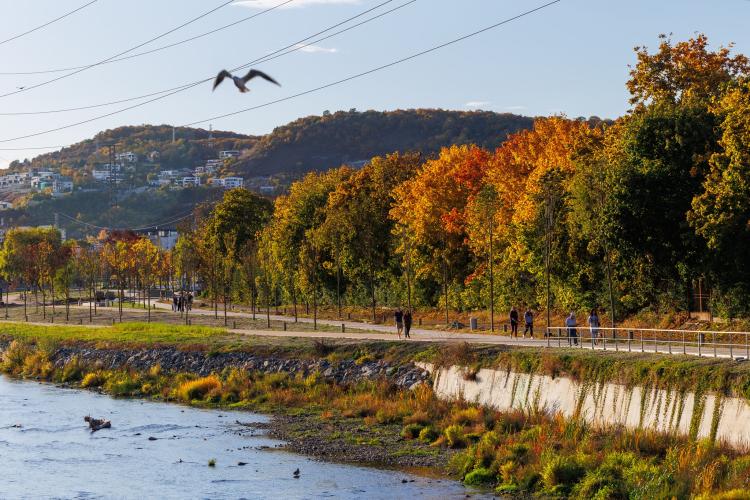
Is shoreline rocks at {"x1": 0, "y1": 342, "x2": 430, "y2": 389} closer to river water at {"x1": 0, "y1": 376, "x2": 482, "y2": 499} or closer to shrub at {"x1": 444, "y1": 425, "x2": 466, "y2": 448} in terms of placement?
river water at {"x1": 0, "y1": 376, "x2": 482, "y2": 499}

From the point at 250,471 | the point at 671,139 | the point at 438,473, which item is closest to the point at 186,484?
the point at 250,471

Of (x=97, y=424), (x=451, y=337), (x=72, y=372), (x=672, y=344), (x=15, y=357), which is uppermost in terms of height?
(x=672, y=344)

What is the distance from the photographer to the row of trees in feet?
188

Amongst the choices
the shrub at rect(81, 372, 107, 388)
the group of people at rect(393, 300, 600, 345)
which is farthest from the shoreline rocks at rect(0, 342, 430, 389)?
the group of people at rect(393, 300, 600, 345)

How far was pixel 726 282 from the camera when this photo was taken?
58.5 meters

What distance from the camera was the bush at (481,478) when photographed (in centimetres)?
3588

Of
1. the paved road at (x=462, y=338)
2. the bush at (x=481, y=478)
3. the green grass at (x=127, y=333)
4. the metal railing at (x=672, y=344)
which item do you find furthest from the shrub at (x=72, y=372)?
the bush at (x=481, y=478)

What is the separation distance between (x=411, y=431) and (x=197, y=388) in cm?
1868

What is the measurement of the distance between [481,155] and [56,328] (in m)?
39.2

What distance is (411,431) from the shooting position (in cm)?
4362

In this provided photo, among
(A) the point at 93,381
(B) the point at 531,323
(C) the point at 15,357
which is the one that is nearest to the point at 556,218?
(B) the point at 531,323

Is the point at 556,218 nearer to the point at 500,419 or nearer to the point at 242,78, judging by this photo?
the point at 500,419

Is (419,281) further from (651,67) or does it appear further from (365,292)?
(651,67)

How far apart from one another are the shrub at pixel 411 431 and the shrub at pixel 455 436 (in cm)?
196
